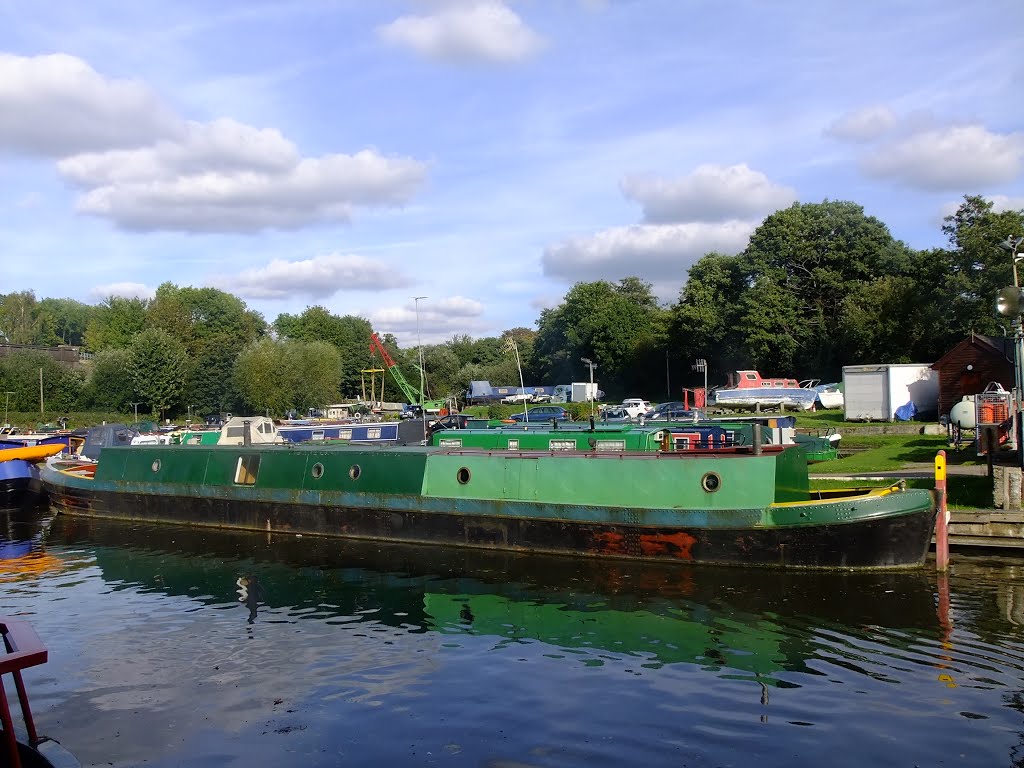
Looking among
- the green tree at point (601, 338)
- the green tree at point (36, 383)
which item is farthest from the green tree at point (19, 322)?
the green tree at point (601, 338)

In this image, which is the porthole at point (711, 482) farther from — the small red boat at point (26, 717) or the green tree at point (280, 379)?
the green tree at point (280, 379)

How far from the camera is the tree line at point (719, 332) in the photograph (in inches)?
1896

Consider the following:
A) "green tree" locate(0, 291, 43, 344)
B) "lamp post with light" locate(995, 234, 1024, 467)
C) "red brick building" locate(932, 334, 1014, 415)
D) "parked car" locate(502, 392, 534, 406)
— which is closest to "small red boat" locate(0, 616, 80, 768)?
"lamp post with light" locate(995, 234, 1024, 467)

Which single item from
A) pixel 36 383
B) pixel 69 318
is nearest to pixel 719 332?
pixel 36 383

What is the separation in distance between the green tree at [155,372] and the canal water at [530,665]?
186ft

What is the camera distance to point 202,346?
93000 mm

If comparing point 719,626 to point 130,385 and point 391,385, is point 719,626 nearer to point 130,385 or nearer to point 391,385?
point 130,385

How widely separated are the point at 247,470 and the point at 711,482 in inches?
544

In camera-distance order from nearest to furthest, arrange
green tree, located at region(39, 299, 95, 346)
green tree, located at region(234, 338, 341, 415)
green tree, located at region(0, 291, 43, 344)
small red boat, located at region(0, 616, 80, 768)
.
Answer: small red boat, located at region(0, 616, 80, 768) < green tree, located at region(234, 338, 341, 415) < green tree, located at region(0, 291, 43, 344) < green tree, located at region(39, 299, 95, 346)

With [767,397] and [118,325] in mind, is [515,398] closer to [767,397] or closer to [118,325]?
[767,397]

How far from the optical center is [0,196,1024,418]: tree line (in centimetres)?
4816

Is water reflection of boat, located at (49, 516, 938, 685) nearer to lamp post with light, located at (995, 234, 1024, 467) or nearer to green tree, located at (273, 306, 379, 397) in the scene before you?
lamp post with light, located at (995, 234, 1024, 467)

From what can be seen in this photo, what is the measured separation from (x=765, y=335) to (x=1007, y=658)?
5142 centimetres

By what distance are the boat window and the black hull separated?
0.66 metres
